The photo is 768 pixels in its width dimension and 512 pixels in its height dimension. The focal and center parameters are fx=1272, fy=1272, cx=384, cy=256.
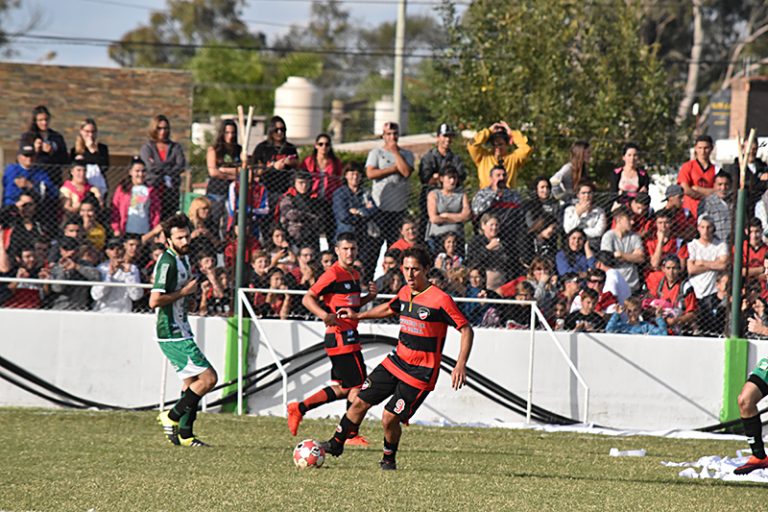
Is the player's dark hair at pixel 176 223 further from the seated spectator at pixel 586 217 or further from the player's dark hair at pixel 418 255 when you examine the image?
the seated spectator at pixel 586 217

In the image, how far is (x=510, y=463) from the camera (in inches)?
424

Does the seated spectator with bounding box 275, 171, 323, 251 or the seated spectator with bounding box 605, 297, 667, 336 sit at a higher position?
the seated spectator with bounding box 275, 171, 323, 251

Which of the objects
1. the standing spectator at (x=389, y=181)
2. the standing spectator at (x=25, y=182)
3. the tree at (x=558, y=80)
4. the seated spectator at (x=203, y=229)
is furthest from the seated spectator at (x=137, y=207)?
the tree at (x=558, y=80)

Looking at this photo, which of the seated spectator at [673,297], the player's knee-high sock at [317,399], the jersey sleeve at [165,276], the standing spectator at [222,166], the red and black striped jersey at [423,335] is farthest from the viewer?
the standing spectator at [222,166]

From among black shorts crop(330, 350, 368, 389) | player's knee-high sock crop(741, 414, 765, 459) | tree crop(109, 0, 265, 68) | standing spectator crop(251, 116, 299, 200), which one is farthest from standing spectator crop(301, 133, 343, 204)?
tree crop(109, 0, 265, 68)

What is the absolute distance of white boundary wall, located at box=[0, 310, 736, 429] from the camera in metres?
14.1

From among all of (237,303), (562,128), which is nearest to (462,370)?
(237,303)

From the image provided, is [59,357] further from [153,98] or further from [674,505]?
[153,98]

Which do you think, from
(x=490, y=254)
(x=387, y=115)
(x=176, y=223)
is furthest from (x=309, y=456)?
(x=387, y=115)

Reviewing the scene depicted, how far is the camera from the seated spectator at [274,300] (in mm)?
14320

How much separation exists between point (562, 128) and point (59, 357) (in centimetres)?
1641

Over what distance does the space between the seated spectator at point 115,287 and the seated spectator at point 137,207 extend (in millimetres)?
225

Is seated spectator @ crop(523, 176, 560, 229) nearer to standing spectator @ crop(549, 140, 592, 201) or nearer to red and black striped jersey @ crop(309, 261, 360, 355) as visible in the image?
standing spectator @ crop(549, 140, 592, 201)

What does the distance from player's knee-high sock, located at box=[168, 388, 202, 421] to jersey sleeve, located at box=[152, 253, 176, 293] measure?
0.93 metres
